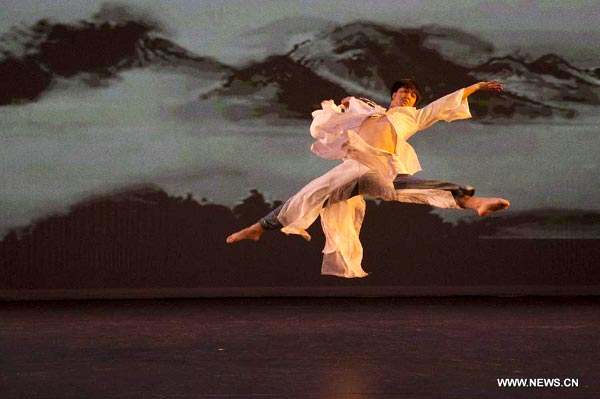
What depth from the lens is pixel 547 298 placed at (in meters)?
6.95

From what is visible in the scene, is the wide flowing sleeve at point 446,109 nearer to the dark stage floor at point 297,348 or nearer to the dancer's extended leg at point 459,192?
the dancer's extended leg at point 459,192

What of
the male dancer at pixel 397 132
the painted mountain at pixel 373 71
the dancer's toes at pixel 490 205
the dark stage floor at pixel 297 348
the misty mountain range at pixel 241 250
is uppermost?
the painted mountain at pixel 373 71

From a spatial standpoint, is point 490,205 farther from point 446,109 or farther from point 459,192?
point 446,109

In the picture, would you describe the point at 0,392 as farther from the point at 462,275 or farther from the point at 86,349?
the point at 462,275

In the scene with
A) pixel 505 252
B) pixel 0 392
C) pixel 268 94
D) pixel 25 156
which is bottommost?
pixel 0 392

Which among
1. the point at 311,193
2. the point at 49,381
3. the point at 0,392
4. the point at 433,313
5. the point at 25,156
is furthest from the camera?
the point at 25,156

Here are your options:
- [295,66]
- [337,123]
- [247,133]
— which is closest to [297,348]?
[337,123]

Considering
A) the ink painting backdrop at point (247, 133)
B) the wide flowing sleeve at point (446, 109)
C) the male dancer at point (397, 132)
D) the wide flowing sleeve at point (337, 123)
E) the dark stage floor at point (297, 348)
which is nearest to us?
the dark stage floor at point (297, 348)

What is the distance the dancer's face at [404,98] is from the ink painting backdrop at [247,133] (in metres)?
2.42

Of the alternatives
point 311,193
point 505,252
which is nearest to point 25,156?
point 311,193

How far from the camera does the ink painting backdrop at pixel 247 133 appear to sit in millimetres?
6695

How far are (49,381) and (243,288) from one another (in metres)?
3.22

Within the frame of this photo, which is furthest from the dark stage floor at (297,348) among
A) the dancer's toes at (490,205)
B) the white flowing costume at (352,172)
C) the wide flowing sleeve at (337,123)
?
the wide flowing sleeve at (337,123)

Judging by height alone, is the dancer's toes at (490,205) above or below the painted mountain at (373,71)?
below
